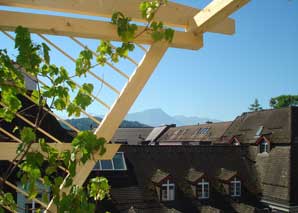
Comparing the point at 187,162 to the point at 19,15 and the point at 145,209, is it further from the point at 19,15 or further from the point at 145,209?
the point at 19,15

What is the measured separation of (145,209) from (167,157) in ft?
10.8

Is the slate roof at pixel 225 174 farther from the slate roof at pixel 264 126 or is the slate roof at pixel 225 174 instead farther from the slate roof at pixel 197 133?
the slate roof at pixel 197 133

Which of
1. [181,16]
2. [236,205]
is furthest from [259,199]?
[181,16]

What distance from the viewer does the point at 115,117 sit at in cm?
167

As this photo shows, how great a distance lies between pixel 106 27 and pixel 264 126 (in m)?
18.7

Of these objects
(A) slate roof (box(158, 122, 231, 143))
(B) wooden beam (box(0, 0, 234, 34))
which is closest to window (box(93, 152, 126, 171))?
(A) slate roof (box(158, 122, 231, 143))

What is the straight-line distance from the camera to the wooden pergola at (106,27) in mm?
1596

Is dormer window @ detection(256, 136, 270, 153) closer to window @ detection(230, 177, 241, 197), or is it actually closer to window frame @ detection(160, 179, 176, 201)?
window @ detection(230, 177, 241, 197)

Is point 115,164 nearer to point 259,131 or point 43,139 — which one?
point 259,131

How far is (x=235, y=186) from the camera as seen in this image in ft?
54.1

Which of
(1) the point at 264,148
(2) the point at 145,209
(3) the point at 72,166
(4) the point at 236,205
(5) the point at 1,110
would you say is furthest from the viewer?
(1) the point at 264,148

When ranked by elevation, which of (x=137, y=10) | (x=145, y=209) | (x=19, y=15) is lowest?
(x=145, y=209)

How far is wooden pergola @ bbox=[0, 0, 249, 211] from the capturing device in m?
1.60

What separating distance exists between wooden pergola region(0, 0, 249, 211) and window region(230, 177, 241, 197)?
15512 mm
